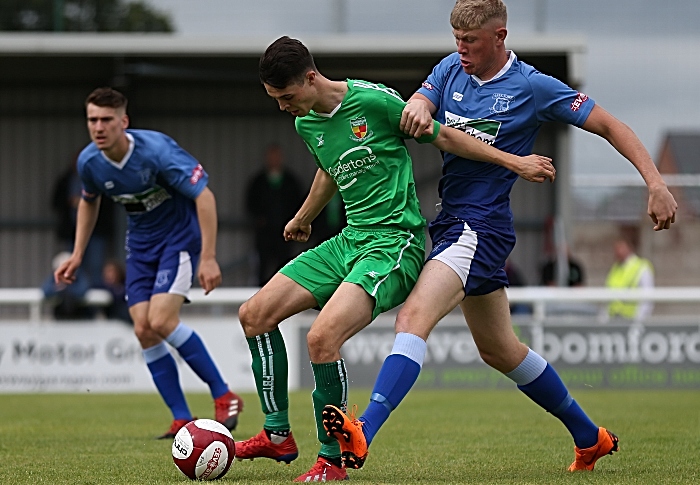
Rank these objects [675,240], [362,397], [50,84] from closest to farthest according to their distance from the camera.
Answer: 1. [362,397]
2. [50,84]
3. [675,240]

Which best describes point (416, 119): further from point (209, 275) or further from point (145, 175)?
point (145, 175)

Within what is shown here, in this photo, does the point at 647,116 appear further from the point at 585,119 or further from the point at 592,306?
the point at 585,119

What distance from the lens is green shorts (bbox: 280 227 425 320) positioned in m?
5.35

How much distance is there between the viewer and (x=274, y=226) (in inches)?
650

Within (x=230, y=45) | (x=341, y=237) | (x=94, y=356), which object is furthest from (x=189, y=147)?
(x=341, y=237)

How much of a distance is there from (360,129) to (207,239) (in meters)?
2.55

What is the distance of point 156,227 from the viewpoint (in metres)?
8.23

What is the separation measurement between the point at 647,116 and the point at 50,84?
8.90m

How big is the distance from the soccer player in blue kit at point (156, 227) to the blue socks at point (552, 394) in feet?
8.49

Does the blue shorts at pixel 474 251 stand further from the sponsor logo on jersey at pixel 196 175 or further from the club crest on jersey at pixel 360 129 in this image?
the sponsor logo on jersey at pixel 196 175

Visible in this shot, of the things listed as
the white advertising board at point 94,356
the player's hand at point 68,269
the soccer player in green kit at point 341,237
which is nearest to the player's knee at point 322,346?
the soccer player in green kit at point 341,237

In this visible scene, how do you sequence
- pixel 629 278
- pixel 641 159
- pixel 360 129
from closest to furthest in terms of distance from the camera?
1. pixel 641 159
2. pixel 360 129
3. pixel 629 278

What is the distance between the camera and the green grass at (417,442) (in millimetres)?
5613

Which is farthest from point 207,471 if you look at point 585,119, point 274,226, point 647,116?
point 647,116
